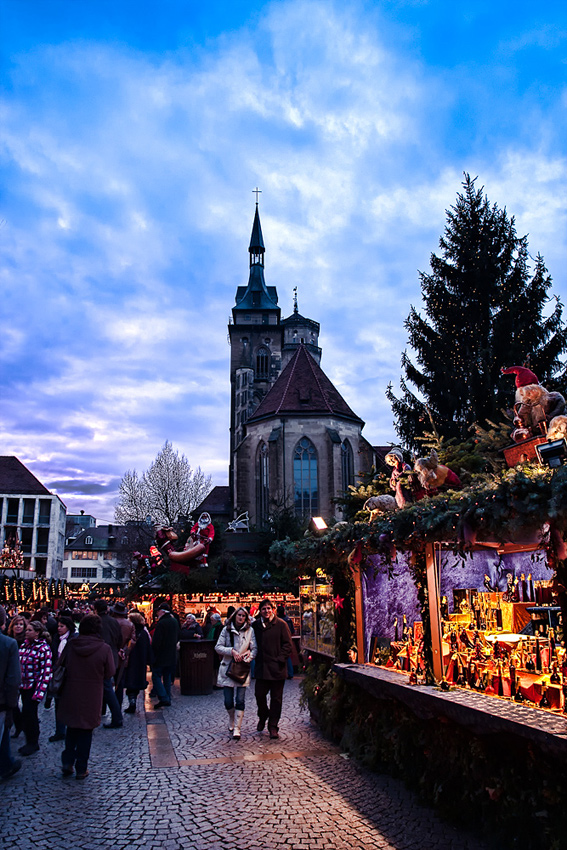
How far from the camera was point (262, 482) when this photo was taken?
4028 cm

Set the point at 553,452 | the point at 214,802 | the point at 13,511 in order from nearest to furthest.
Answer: the point at 553,452, the point at 214,802, the point at 13,511

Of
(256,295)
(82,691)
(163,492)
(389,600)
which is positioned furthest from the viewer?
(256,295)

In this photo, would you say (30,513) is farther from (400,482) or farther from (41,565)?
(400,482)

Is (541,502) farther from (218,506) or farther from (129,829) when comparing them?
(218,506)

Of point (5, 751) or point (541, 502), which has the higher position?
point (541, 502)

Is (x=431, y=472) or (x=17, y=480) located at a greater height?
(x=17, y=480)

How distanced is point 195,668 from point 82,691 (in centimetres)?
769

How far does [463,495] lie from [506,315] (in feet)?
51.2

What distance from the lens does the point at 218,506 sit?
58.7 meters

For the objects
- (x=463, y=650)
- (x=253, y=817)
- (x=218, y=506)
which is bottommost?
(x=253, y=817)

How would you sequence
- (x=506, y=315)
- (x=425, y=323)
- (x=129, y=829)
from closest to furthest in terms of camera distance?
(x=129, y=829)
(x=506, y=315)
(x=425, y=323)

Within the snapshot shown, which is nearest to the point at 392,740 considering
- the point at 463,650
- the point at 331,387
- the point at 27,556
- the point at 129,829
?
the point at 463,650

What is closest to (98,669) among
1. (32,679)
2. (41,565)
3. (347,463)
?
(32,679)

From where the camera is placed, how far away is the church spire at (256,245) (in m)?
75.1
